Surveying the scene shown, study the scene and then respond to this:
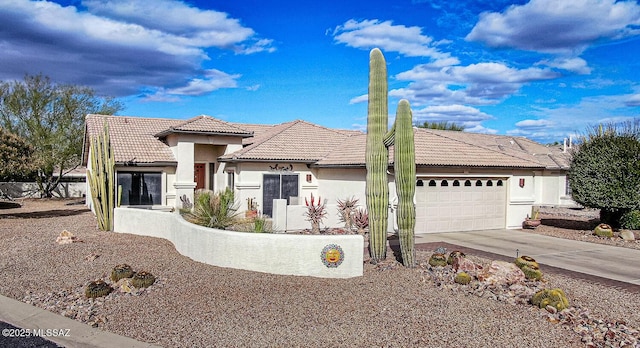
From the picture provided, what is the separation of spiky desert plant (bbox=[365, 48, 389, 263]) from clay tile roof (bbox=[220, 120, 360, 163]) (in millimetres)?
9427

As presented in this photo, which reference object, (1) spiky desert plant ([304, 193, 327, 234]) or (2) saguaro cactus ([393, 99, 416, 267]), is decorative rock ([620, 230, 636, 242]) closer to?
(2) saguaro cactus ([393, 99, 416, 267])

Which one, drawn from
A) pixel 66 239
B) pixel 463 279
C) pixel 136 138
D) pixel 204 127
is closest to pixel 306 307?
pixel 463 279

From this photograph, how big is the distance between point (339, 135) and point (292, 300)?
16872 millimetres

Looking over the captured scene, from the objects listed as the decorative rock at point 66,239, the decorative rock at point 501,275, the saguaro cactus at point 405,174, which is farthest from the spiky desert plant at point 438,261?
the decorative rock at point 66,239

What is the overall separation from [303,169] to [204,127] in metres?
4.94

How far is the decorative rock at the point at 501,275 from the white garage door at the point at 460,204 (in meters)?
7.20

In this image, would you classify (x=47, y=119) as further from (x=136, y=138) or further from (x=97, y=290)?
(x=97, y=290)

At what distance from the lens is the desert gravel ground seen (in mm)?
7090

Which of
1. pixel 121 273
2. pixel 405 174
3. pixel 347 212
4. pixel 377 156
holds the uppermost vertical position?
pixel 377 156

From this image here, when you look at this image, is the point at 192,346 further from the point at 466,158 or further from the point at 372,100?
the point at 466,158

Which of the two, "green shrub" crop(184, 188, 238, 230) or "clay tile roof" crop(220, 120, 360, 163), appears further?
"clay tile roof" crop(220, 120, 360, 163)

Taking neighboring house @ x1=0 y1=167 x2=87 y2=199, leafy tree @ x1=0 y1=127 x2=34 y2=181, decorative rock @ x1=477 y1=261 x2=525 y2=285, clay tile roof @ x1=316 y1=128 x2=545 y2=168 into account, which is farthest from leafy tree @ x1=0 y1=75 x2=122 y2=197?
decorative rock @ x1=477 y1=261 x2=525 y2=285

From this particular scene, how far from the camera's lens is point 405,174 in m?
10.8

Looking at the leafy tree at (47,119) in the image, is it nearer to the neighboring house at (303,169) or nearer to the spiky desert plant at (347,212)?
the neighboring house at (303,169)
